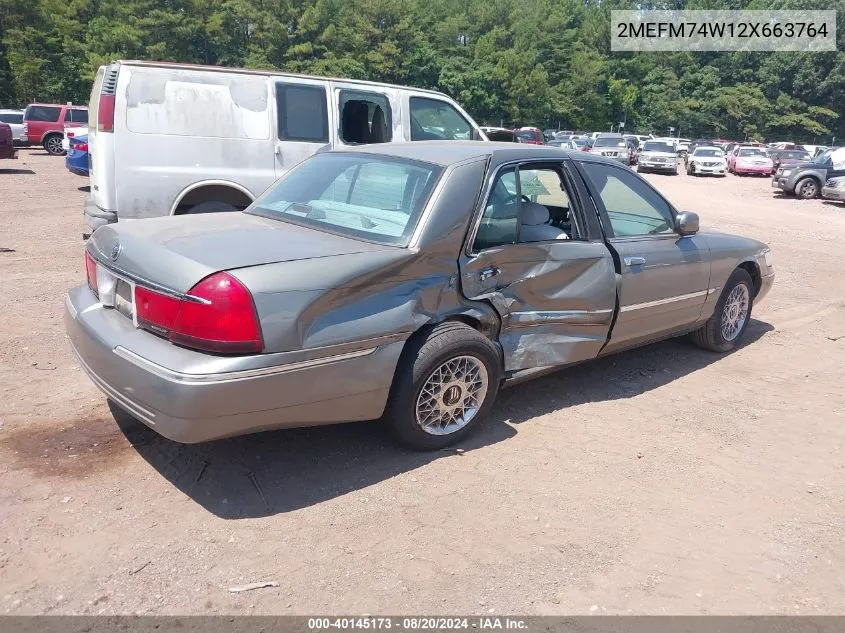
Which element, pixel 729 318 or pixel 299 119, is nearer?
pixel 729 318

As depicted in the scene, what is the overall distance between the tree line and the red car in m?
19.7

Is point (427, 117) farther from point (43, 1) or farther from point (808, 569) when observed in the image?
point (43, 1)

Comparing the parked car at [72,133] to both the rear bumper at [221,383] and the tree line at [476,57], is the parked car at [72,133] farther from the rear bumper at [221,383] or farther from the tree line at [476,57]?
the tree line at [476,57]

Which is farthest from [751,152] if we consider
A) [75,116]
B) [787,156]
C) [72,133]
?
[75,116]

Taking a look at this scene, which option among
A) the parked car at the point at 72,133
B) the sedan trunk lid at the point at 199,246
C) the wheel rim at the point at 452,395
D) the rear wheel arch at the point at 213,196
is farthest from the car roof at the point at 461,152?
the parked car at the point at 72,133

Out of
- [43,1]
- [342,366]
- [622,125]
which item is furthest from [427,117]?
[622,125]

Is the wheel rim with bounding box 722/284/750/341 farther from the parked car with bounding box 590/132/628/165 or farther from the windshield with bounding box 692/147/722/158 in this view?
the windshield with bounding box 692/147/722/158

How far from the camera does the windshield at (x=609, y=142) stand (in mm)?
32719

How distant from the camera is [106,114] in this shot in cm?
671

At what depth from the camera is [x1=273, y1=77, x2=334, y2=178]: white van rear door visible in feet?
24.5

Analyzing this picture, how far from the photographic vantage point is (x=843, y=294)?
8617 millimetres

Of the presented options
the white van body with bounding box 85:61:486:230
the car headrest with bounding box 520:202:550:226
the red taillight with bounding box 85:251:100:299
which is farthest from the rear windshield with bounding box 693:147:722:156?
the red taillight with bounding box 85:251:100:299

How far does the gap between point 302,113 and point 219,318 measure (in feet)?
16.7

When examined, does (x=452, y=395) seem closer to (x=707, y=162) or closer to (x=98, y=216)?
(x=98, y=216)
